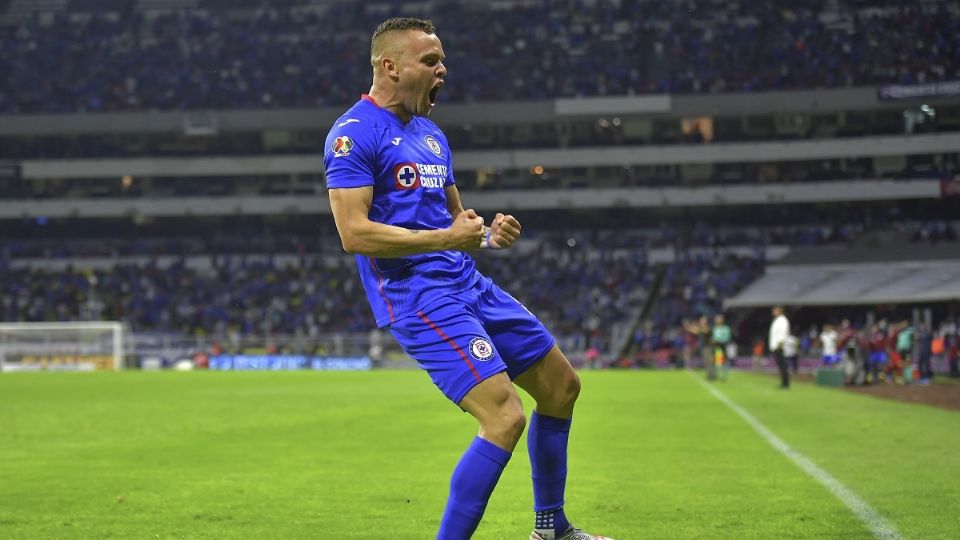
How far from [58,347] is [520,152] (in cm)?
2909

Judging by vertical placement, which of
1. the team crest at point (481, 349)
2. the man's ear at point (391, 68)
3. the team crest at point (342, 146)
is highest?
the man's ear at point (391, 68)

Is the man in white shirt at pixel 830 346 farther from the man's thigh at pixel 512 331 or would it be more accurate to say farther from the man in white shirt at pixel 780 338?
the man's thigh at pixel 512 331

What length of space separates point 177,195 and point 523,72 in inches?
860

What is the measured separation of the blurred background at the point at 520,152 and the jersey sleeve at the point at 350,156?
53.1 meters

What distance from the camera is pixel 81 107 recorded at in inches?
2832

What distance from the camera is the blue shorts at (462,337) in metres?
5.35

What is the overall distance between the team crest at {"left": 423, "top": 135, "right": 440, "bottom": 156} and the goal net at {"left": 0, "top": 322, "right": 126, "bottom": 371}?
48806 millimetres

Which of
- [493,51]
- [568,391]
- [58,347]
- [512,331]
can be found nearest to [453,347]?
[512,331]

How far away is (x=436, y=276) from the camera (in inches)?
220

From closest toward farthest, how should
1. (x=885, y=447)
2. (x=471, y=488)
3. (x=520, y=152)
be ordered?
(x=471, y=488) → (x=885, y=447) → (x=520, y=152)

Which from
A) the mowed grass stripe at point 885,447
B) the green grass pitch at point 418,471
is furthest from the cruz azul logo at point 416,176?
the mowed grass stripe at point 885,447

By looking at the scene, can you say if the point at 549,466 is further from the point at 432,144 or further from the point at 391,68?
the point at 391,68

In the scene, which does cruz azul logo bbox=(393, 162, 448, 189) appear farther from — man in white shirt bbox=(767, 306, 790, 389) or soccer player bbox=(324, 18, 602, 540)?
man in white shirt bbox=(767, 306, 790, 389)

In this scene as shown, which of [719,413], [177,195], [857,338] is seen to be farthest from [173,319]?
[719,413]
